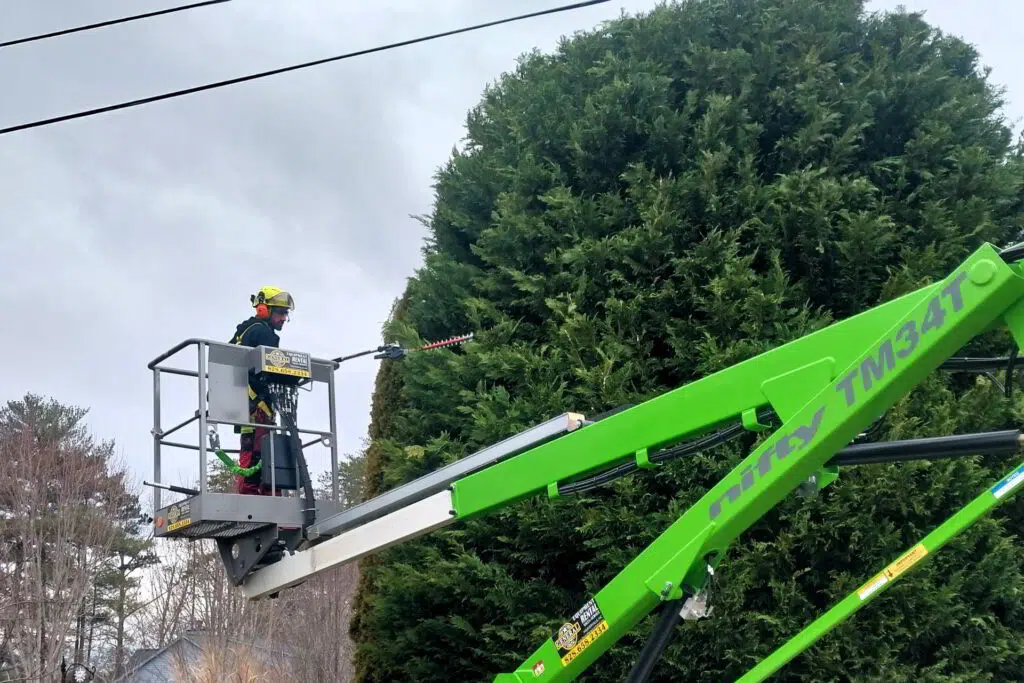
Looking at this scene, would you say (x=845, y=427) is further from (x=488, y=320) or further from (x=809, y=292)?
(x=488, y=320)

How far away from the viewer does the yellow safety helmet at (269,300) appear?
8.01 metres

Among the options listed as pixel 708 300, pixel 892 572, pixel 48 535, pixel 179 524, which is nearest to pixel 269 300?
pixel 179 524

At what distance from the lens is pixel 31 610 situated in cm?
2350

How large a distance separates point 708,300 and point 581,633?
14.5 feet

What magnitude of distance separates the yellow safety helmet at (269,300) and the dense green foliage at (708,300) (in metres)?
2.02

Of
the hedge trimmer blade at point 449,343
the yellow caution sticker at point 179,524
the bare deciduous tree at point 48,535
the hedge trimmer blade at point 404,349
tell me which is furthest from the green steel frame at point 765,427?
the bare deciduous tree at point 48,535

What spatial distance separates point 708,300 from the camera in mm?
8867

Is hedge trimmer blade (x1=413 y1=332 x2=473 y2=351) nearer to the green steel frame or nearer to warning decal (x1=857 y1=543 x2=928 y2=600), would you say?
the green steel frame

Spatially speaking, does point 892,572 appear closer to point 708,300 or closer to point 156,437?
point 708,300

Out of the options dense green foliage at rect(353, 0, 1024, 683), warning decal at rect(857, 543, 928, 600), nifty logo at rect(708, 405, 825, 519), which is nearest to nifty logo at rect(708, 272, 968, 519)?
nifty logo at rect(708, 405, 825, 519)

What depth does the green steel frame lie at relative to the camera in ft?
13.4

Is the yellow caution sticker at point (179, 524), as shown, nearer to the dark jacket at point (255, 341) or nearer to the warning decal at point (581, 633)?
the dark jacket at point (255, 341)

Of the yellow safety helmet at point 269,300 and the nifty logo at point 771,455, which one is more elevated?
the yellow safety helmet at point 269,300

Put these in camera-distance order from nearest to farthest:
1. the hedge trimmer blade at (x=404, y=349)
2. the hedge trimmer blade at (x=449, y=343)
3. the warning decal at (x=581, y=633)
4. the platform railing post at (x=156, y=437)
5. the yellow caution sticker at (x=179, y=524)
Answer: the warning decal at (x=581, y=633) < the yellow caution sticker at (x=179, y=524) < the platform railing post at (x=156, y=437) < the hedge trimmer blade at (x=404, y=349) < the hedge trimmer blade at (x=449, y=343)
